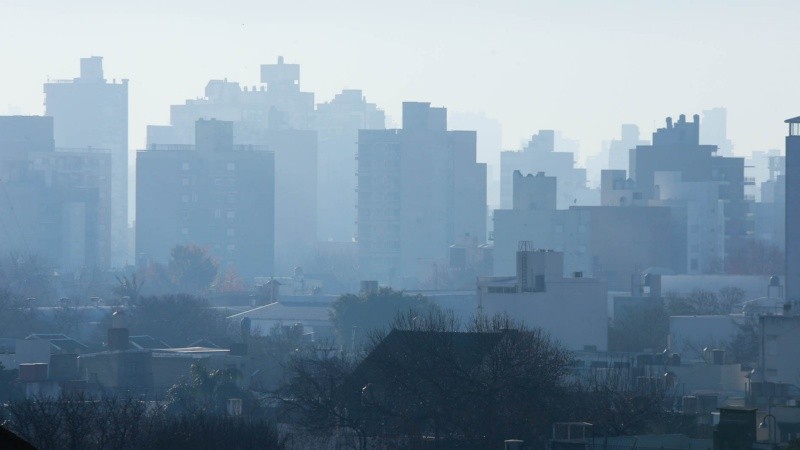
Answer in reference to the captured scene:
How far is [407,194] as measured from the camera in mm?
131750

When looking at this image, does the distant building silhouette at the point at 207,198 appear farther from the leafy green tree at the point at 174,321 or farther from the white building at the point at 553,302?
the white building at the point at 553,302

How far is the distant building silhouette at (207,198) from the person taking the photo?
5241 inches

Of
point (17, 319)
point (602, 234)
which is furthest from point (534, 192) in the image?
point (17, 319)

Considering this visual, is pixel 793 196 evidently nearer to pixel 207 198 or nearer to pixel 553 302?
pixel 553 302

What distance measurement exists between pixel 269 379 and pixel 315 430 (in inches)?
689

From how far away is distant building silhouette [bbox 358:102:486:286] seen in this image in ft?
429

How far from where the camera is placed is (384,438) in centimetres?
2600

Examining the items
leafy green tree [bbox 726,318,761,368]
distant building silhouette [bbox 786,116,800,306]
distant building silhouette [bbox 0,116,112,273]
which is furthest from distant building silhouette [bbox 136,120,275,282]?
leafy green tree [bbox 726,318,761,368]

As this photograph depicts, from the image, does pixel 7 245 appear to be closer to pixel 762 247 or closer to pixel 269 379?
pixel 762 247

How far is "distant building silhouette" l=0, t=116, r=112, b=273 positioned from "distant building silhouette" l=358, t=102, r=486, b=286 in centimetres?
1754

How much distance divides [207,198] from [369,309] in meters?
72.3

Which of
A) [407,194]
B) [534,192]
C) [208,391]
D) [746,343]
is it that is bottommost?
[208,391]

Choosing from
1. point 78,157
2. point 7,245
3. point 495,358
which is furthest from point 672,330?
point 78,157

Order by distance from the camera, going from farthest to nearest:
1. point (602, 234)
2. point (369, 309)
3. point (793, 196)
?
point (602, 234)
point (793, 196)
point (369, 309)
